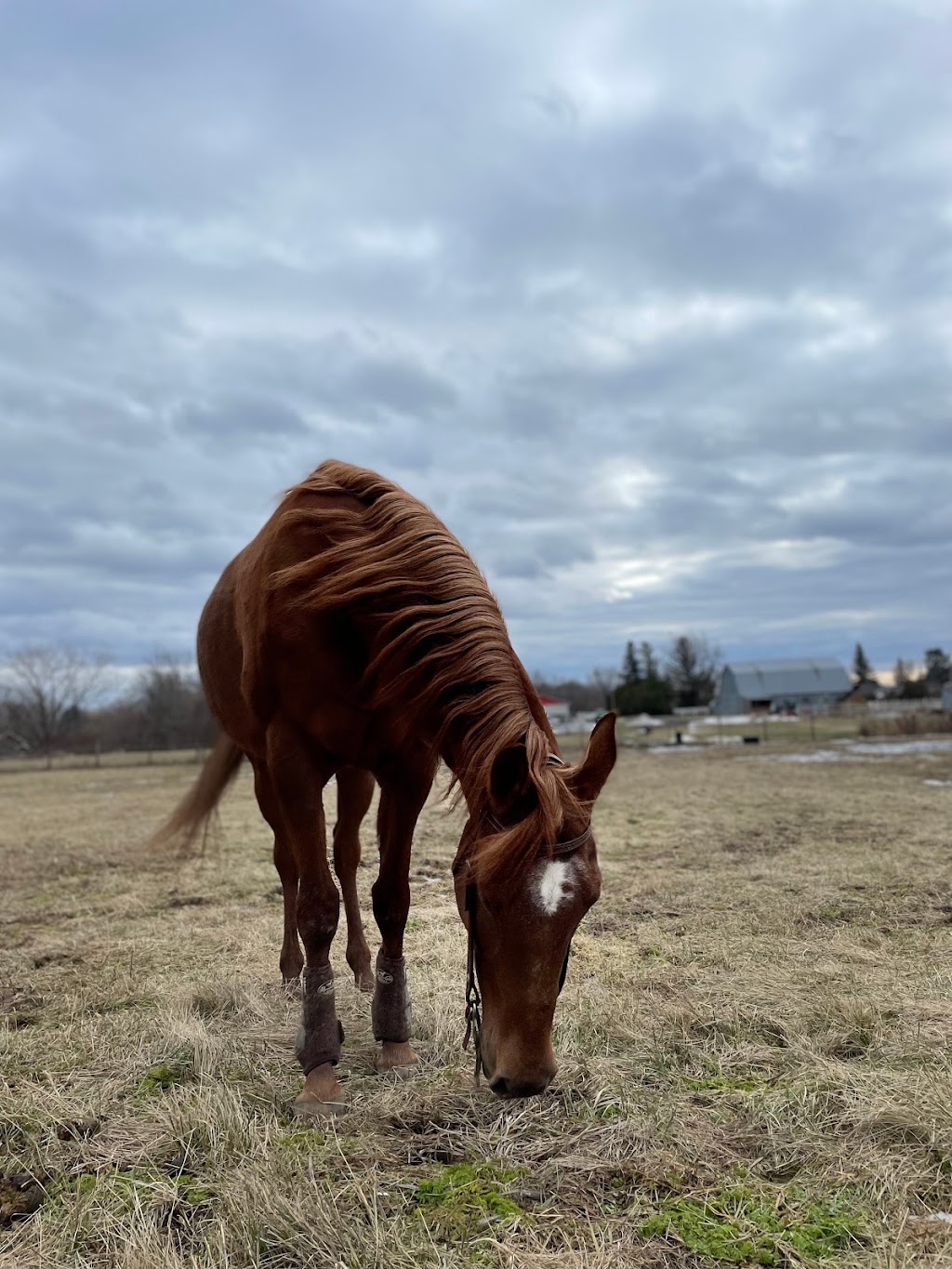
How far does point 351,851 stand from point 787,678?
265 feet

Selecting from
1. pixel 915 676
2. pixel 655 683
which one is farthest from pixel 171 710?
pixel 915 676

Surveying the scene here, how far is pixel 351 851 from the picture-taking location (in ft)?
14.3

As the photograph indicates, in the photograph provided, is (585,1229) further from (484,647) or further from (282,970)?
(282,970)

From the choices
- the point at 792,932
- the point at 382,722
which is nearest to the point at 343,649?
the point at 382,722

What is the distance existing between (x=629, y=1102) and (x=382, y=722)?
1.56 metres

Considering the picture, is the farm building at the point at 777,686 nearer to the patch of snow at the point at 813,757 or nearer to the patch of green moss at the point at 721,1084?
the patch of snow at the point at 813,757

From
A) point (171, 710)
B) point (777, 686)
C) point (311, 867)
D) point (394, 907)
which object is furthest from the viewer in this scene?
point (777, 686)

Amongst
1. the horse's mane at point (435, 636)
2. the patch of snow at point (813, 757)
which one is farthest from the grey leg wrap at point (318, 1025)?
the patch of snow at point (813, 757)

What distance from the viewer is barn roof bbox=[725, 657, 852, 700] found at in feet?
251

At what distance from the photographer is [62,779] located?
25.2m

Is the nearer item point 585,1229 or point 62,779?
point 585,1229

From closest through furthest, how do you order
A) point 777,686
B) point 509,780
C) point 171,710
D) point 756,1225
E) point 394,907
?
point 756,1225 → point 509,780 → point 394,907 → point 171,710 → point 777,686

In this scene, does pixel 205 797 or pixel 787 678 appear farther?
pixel 787 678

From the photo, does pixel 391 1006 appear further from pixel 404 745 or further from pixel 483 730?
pixel 483 730
